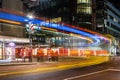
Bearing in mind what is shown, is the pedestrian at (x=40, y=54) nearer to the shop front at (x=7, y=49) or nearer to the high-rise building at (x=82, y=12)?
the shop front at (x=7, y=49)

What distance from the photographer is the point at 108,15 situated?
399 ft

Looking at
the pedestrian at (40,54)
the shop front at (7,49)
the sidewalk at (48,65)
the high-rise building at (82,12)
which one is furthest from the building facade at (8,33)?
the high-rise building at (82,12)

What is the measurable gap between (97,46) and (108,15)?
57362 millimetres

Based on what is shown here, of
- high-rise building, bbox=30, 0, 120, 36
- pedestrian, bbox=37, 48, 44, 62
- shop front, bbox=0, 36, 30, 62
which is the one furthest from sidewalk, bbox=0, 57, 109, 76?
high-rise building, bbox=30, 0, 120, 36

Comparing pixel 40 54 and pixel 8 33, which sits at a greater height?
pixel 8 33

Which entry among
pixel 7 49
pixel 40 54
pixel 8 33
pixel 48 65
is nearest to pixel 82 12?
pixel 8 33

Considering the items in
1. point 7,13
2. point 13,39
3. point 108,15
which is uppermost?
point 108,15

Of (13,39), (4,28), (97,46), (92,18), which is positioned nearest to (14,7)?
(4,28)

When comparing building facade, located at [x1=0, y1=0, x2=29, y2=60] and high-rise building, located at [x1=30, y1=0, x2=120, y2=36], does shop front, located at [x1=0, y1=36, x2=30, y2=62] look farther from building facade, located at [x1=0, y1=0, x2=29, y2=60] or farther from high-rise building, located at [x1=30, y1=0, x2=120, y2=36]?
high-rise building, located at [x1=30, y1=0, x2=120, y2=36]

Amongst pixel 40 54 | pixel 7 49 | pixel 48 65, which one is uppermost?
pixel 7 49

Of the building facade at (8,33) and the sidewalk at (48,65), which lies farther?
the building facade at (8,33)

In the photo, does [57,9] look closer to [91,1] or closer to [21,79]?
[91,1]

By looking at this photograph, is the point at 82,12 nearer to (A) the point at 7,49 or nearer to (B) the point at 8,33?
(B) the point at 8,33

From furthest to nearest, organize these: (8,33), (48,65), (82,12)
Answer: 1. (82,12)
2. (8,33)
3. (48,65)
